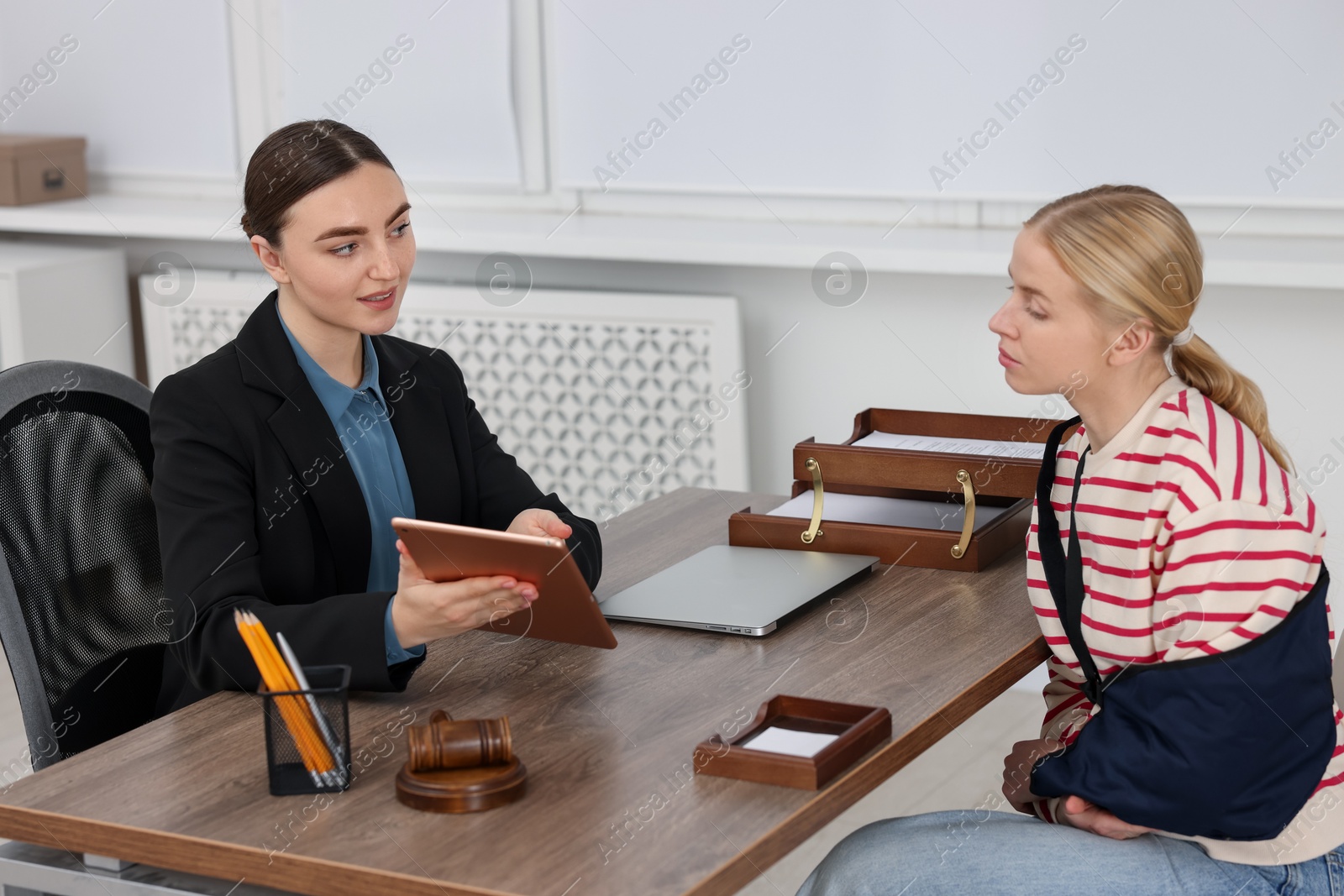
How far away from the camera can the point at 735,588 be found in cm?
184

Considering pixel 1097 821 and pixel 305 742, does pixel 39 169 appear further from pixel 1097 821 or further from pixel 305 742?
pixel 1097 821

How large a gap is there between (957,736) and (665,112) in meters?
1.50

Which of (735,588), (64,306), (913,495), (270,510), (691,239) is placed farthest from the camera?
(64,306)

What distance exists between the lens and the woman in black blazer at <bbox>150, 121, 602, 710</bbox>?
1.59m

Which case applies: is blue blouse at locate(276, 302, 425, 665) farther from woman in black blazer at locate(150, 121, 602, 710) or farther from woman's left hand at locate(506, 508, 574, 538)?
woman's left hand at locate(506, 508, 574, 538)

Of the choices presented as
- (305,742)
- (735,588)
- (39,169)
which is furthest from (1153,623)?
(39,169)

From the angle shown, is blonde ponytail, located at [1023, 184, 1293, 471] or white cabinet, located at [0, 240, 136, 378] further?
white cabinet, located at [0, 240, 136, 378]

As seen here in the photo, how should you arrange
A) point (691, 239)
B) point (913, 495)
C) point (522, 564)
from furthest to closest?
point (691, 239) < point (913, 495) < point (522, 564)

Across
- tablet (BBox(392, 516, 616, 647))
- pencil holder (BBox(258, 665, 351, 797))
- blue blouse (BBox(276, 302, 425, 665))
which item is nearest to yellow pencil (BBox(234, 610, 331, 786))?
pencil holder (BBox(258, 665, 351, 797))

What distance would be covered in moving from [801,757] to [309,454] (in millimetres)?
Result: 729

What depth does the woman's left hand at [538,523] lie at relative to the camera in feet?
5.91

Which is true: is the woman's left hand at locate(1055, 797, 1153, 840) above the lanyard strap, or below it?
below

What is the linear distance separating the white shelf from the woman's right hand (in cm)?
180

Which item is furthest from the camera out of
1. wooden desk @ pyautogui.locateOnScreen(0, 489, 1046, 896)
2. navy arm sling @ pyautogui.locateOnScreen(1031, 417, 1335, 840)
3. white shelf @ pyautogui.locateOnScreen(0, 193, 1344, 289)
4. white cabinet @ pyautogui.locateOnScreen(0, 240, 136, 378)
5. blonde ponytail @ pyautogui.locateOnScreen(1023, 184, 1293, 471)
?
white cabinet @ pyautogui.locateOnScreen(0, 240, 136, 378)
